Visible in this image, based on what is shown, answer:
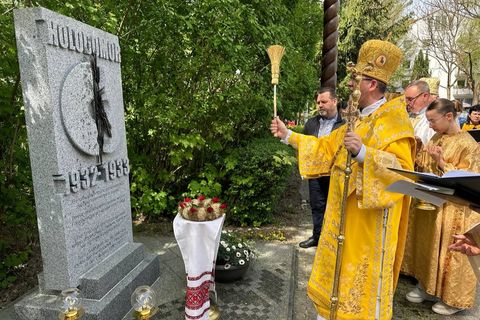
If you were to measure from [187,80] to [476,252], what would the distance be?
4813 millimetres

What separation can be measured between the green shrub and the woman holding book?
7.42ft

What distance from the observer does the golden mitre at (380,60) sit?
2520 millimetres

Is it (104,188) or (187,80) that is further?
(187,80)

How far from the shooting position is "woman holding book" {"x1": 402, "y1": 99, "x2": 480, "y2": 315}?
3.39 meters

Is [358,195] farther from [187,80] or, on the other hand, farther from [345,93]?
[345,93]

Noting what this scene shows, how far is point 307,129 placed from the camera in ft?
17.5

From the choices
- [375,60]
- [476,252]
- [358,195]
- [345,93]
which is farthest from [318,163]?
[345,93]

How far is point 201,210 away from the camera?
3244 millimetres

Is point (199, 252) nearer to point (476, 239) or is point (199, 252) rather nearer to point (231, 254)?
point (231, 254)

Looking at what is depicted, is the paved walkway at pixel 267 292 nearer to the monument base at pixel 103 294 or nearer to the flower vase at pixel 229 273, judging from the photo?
the flower vase at pixel 229 273

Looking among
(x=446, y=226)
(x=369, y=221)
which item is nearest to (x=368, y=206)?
(x=369, y=221)

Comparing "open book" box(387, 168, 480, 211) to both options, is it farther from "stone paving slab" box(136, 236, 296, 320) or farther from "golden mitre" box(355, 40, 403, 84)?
"stone paving slab" box(136, 236, 296, 320)

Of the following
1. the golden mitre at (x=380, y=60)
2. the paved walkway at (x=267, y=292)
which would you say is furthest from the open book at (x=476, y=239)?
the paved walkway at (x=267, y=292)

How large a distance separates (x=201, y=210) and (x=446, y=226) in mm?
2515
